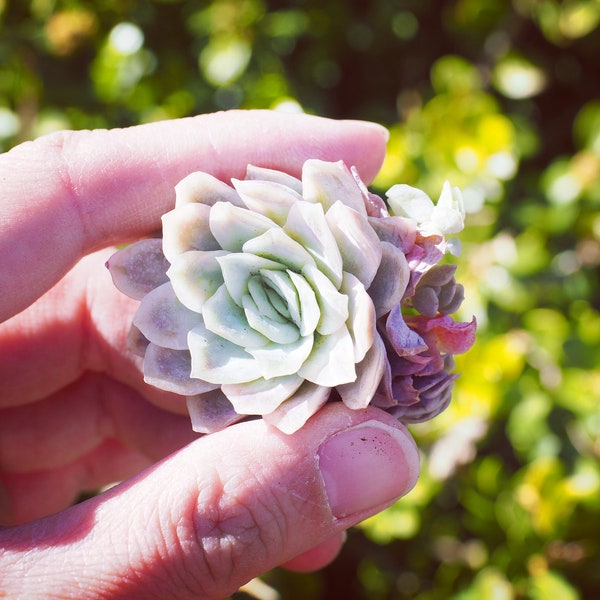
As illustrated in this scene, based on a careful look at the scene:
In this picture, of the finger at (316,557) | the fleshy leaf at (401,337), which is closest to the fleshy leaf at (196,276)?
the fleshy leaf at (401,337)

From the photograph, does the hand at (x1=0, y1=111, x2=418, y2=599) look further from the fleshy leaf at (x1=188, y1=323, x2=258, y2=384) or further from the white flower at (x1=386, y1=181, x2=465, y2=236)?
the white flower at (x1=386, y1=181, x2=465, y2=236)

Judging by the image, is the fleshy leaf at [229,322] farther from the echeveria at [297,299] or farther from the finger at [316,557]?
the finger at [316,557]

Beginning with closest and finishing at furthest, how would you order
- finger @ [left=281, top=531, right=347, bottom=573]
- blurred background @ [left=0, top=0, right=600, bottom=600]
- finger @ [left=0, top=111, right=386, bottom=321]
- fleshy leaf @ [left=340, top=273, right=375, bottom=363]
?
fleshy leaf @ [left=340, top=273, right=375, bottom=363] < finger @ [left=0, top=111, right=386, bottom=321] < finger @ [left=281, top=531, right=347, bottom=573] < blurred background @ [left=0, top=0, right=600, bottom=600]

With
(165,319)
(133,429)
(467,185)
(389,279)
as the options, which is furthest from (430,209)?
Result: (133,429)

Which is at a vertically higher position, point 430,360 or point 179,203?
point 179,203

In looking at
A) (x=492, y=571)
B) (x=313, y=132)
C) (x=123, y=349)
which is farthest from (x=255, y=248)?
(x=492, y=571)

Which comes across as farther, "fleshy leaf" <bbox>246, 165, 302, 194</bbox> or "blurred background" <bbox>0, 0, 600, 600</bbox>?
"blurred background" <bbox>0, 0, 600, 600</bbox>

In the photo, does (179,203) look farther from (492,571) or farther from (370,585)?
(370,585)

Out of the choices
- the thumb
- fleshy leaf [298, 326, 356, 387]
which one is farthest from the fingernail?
fleshy leaf [298, 326, 356, 387]
